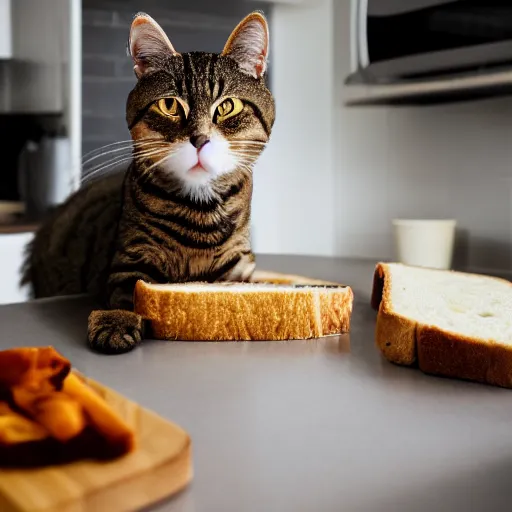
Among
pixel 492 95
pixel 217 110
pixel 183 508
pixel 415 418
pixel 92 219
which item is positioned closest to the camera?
pixel 183 508

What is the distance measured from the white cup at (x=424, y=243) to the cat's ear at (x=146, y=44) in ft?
3.00

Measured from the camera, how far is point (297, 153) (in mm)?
2465

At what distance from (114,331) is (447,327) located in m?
0.36

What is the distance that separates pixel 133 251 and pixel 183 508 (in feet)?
1.62

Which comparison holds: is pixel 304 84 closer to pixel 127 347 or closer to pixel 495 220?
pixel 495 220

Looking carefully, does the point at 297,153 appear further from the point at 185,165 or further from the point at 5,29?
the point at 185,165

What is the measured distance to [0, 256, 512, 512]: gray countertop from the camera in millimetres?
385

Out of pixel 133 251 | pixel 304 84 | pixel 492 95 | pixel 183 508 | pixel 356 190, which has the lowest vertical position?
pixel 183 508

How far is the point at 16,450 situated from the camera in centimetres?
37

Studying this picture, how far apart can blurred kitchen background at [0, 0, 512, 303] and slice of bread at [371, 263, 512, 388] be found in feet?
2.36

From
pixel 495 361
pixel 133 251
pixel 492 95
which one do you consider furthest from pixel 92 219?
pixel 492 95

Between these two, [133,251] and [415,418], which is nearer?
[415,418]

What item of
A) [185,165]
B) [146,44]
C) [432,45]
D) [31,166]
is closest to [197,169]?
[185,165]

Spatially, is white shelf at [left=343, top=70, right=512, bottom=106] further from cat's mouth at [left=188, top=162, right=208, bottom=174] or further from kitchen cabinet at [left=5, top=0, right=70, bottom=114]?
kitchen cabinet at [left=5, top=0, right=70, bottom=114]
